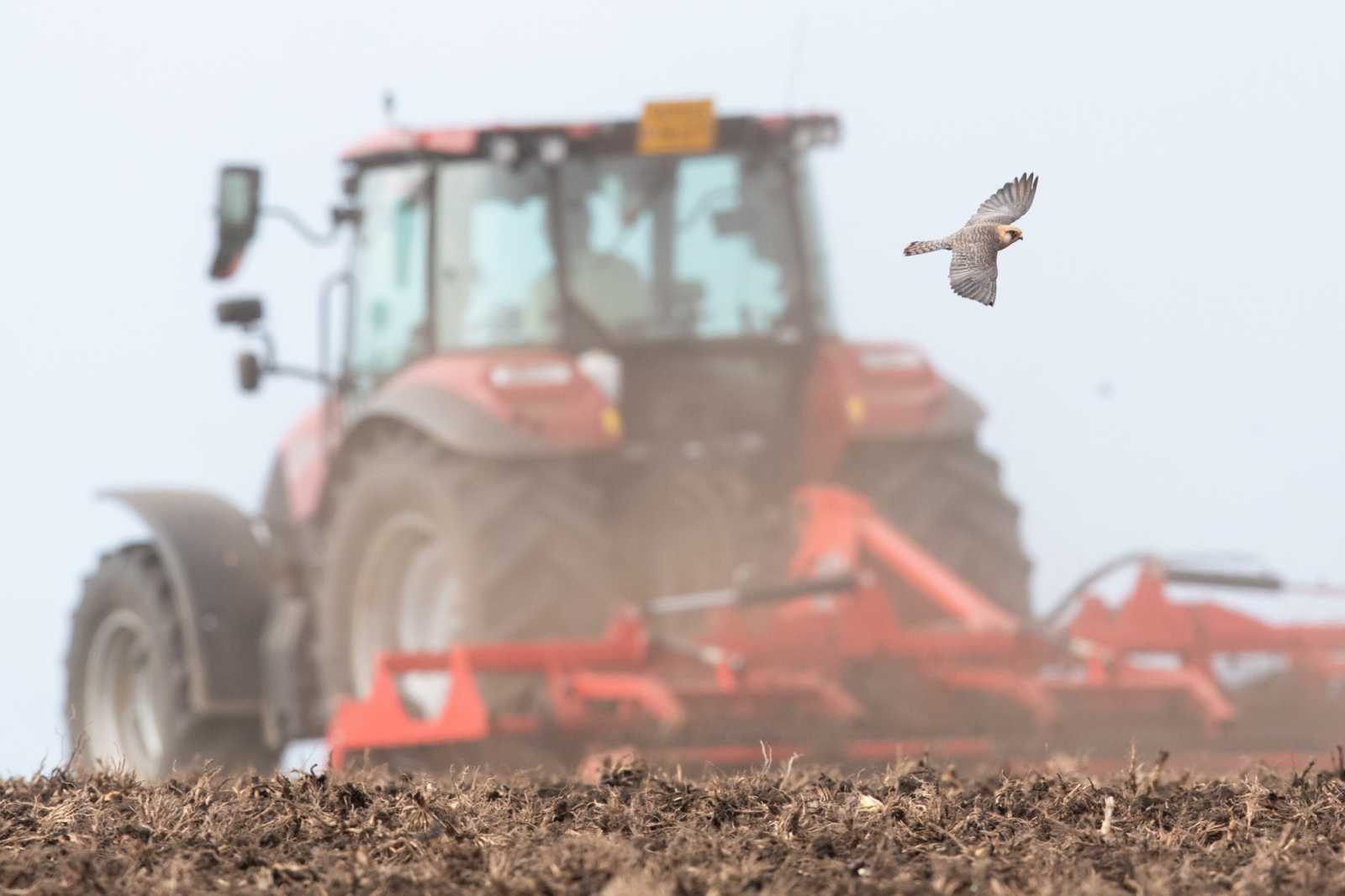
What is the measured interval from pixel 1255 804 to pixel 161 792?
7.31ft

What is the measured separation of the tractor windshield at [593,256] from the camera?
25.6 feet

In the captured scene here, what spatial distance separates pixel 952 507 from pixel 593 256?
167cm

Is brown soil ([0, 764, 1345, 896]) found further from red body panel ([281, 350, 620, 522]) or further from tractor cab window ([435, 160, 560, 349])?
tractor cab window ([435, 160, 560, 349])

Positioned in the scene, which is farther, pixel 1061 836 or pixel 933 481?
pixel 933 481

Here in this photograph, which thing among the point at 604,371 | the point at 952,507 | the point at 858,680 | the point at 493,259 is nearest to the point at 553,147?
the point at 493,259

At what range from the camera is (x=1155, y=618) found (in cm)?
780

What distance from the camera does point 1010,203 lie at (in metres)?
3.67

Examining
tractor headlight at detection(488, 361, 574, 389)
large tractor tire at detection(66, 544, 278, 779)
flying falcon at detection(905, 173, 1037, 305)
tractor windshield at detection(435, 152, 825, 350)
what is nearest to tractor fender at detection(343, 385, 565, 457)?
tractor headlight at detection(488, 361, 574, 389)

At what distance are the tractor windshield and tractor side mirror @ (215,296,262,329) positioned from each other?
0.69 m

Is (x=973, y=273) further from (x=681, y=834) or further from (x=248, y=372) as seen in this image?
(x=248, y=372)

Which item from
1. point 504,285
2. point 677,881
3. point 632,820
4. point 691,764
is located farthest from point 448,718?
point 677,881

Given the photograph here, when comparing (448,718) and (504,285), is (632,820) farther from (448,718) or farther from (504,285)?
(504,285)

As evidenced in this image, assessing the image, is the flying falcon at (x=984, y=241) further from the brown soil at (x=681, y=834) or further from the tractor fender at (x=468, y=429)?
the tractor fender at (x=468, y=429)

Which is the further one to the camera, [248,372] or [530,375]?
[248,372]
